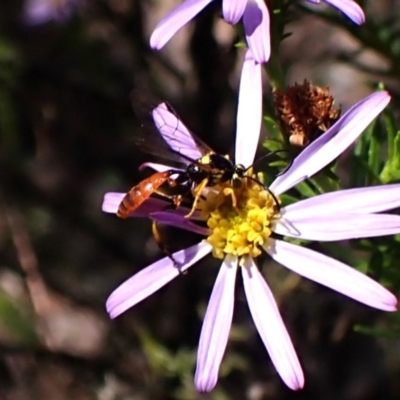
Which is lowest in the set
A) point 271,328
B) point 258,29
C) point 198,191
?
point 271,328

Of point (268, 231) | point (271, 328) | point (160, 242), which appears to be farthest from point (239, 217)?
point (271, 328)

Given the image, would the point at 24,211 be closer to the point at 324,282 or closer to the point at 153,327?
the point at 153,327

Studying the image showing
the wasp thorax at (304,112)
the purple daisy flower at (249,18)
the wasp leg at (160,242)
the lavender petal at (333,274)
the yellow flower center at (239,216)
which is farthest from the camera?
the yellow flower center at (239,216)

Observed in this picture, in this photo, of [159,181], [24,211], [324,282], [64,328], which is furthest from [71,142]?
[324,282]

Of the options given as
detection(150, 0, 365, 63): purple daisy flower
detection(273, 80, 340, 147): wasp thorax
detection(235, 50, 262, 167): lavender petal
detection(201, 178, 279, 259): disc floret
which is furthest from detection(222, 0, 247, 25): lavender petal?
detection(201, 178, 279, 259): disc floret

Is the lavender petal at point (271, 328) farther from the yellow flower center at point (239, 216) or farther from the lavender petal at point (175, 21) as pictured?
the lavender petal at point (175, 21)

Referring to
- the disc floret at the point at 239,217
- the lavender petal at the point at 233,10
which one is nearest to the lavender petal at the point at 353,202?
the disc floret at the point at 239,217

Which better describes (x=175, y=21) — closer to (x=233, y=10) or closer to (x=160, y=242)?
(x=233, y=10)
